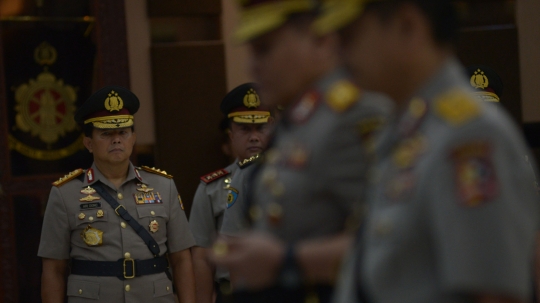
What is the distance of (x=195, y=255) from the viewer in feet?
15.7

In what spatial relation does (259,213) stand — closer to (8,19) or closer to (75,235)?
(75,235)

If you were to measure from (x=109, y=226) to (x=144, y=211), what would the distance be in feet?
0.64

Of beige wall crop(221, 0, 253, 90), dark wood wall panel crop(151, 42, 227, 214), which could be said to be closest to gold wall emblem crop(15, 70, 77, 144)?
dark wood wall panel crop(151, 42, 227, 214)

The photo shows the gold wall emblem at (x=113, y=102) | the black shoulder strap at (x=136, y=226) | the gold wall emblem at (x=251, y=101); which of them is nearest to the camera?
the black shoulder strap at (x=136, y=226)

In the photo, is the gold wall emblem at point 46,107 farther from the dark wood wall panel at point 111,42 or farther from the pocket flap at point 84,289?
the pocket flap at point 84,289

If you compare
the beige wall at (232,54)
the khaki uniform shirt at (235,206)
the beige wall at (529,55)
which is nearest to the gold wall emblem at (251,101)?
the khaki uniform shirt at (235,206)

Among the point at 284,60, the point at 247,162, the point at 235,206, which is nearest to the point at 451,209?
the point at 284,60

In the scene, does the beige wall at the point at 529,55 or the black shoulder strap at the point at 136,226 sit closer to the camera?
the black shoulder strap at the point at 136,226

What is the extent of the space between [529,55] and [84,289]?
380 centimetres

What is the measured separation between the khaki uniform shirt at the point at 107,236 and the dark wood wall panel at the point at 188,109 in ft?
4.51

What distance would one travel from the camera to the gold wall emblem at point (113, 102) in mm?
4570

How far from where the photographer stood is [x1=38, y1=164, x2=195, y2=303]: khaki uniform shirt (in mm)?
4254

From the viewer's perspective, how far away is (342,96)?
195 cm

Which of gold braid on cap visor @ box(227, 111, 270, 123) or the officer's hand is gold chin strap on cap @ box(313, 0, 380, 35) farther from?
gold braid on cap visor @ box(227, 111, 270, 123)
